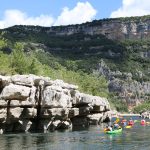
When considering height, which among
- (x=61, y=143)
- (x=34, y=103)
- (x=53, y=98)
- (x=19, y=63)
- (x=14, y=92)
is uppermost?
(x=19, y=63)

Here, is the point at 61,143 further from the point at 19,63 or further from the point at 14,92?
the point at 19,63

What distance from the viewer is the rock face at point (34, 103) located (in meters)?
71.9

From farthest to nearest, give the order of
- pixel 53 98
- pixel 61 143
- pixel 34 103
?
pixel 53 98 < pixel 34 103 < pixel 61 143

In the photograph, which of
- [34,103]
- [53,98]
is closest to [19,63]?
[53,98]

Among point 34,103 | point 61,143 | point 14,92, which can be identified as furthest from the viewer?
point 34,103

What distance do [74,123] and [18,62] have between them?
975 inches

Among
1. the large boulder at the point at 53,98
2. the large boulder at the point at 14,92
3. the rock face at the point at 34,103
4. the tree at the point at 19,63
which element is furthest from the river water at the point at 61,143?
the tree at the point at 19,63

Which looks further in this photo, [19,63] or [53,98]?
[19,63]

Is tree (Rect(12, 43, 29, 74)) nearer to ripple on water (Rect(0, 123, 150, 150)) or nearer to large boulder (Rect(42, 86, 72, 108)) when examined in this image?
large boulder (Rect(42, 86, 72, 108))

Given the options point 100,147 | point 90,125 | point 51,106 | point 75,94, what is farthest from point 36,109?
point 90,125

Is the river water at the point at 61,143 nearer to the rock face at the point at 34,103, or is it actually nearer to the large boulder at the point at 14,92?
the rock face at the point at 34,103

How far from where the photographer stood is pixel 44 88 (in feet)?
258

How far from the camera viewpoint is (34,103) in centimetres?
7612

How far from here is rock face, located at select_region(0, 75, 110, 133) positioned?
71875 mm
